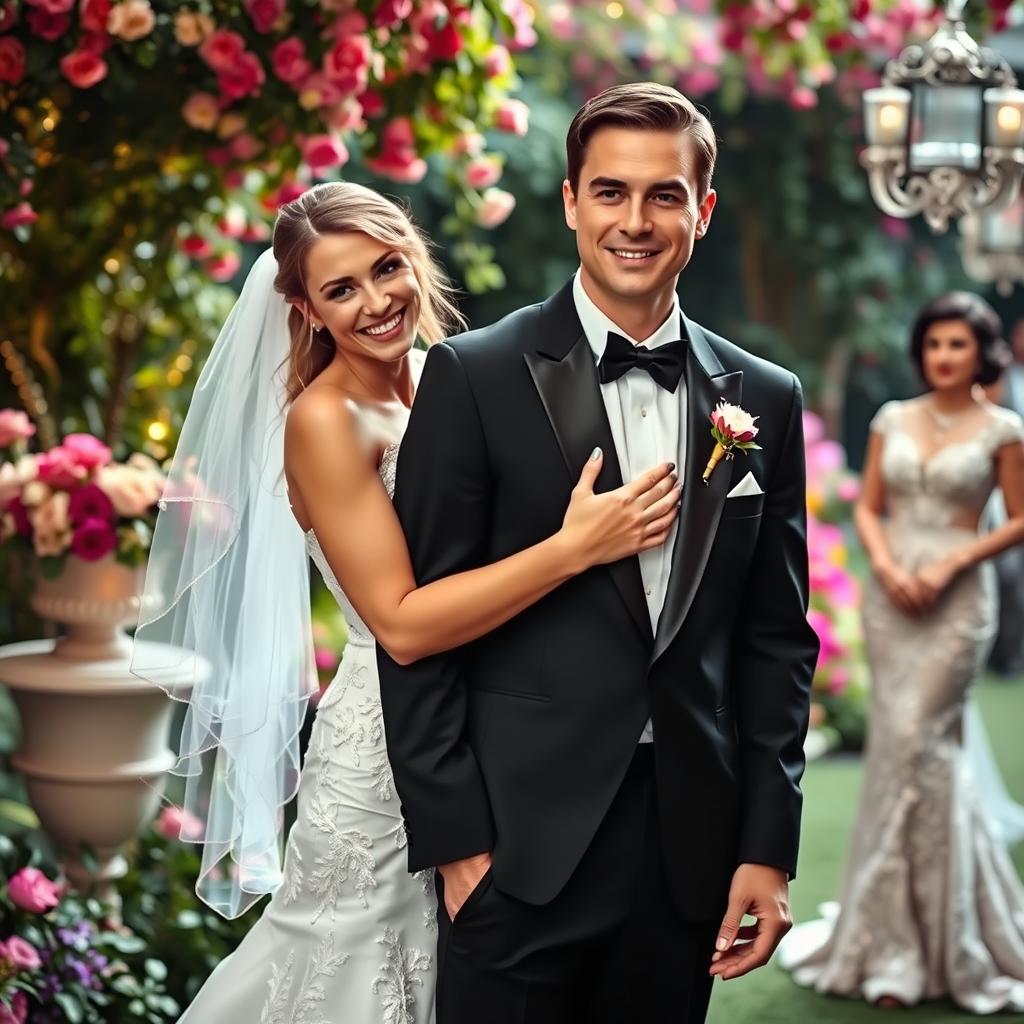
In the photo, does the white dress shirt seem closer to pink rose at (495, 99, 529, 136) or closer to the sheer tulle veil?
the sheer tulle veil

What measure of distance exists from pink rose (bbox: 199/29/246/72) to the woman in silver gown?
2191 millimetres

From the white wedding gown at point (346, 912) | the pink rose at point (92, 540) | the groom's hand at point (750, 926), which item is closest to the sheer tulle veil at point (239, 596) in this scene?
the white wedding gown at point (346, 912)

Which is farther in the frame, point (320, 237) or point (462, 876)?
point (320, 237)

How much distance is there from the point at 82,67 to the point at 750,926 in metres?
2.42

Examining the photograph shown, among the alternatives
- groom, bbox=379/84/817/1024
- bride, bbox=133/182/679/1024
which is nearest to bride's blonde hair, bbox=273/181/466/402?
bride, bbox=133/182/679/1024

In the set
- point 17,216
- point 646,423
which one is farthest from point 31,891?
point 646,423

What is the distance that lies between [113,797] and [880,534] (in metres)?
2.37

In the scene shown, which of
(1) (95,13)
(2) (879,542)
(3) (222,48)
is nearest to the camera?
(1) (95,13)

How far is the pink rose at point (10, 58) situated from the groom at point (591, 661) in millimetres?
1822

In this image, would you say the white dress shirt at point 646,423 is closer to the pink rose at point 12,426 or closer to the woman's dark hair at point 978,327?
the pink rose at point 12,426

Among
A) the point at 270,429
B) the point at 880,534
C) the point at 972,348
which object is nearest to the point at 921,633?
the point at 880,534

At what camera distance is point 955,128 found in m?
4.52

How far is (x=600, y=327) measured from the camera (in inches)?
90.9

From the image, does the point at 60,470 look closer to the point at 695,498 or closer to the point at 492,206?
the point at 492,206
